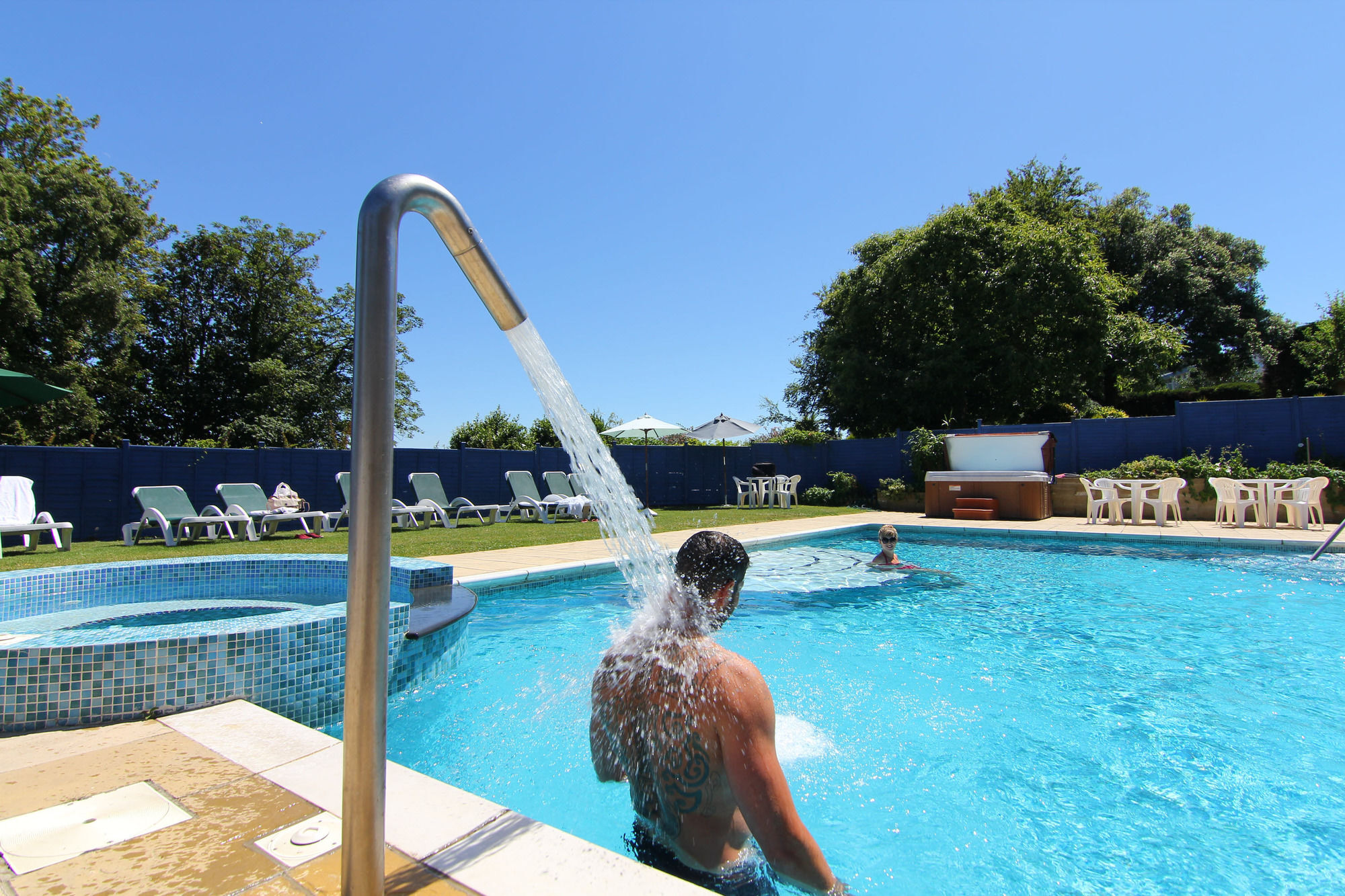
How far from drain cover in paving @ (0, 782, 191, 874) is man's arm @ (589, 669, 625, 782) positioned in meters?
1.15

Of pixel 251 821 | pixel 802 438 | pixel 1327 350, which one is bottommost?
pixel 251 821

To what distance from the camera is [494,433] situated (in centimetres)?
2797

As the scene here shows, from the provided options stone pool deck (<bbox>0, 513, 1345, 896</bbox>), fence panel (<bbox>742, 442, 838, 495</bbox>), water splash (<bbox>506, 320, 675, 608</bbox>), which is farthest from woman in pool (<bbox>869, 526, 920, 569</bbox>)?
fence panel (<bbox>742, 442, 838, 495</bbox>)

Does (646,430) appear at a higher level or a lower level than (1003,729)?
higher

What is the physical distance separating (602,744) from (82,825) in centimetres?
144

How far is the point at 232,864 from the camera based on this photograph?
155 centimetres

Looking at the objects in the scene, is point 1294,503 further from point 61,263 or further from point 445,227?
point 61,263

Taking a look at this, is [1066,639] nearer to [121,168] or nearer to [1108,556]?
[1108,556]

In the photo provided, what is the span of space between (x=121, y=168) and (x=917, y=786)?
30.6 metres

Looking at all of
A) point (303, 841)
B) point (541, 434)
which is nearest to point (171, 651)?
point (303, 841)

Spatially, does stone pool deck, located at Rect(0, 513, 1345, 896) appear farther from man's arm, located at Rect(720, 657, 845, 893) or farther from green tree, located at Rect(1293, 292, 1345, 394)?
green tree, located at Rect(1293, 292, 1345, 394)

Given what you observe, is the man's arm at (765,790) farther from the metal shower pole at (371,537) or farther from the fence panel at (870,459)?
the fence panel at (870,459)

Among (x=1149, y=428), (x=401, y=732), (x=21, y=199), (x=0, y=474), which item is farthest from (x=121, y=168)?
(x=1149, y=428)

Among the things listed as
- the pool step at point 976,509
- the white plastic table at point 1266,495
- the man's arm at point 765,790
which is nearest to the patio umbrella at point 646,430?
the pool step at point 976,509
